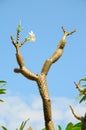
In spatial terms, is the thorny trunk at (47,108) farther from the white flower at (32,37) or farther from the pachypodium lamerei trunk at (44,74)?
the white flower at (32,37)

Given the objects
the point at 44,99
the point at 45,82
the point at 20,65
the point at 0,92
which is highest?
the point at 0,92

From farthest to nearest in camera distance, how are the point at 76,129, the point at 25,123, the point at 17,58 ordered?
the point at 25,123
the point at 76,129
the point at 17,58

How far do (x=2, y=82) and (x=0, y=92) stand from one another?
0.34m

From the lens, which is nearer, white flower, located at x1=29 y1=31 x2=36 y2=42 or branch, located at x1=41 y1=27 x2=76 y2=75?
branch, located at x1=41 y1=27 x2=76 y2=75

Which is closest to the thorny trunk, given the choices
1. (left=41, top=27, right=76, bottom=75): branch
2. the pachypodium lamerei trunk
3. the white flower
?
the pachypodium lamerei trunk

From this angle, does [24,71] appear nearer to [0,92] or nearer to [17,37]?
[17,37]

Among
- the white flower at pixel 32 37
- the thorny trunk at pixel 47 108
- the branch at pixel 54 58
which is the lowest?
the thorny trunk at pixel 47 108

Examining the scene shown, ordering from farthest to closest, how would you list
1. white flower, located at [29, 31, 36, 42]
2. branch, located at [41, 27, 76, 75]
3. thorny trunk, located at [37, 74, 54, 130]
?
white flower, located at [29, 31, 36, 42]
branch, located at [41, 27, 76, 75]
thorny trunk, located at [37, 74, 54, 130]

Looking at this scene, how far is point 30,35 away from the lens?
6.14 m

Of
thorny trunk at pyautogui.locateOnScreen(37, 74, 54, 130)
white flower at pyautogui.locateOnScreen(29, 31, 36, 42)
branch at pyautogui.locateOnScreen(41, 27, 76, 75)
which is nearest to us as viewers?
thorny trunk at pyautogui.locateOnScreen(37, 74, 54, 130)

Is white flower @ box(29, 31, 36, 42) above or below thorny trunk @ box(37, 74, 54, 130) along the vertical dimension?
above

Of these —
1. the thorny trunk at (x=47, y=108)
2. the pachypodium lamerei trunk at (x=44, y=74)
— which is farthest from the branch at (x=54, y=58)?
Answer: the thorny trunk at (x=47, y=108)

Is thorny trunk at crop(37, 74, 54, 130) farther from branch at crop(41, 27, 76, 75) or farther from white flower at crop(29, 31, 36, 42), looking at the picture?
white flower at crop(29, 31, 36, 42)

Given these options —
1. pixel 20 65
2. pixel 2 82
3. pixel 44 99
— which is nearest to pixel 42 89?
pixel 44 99
